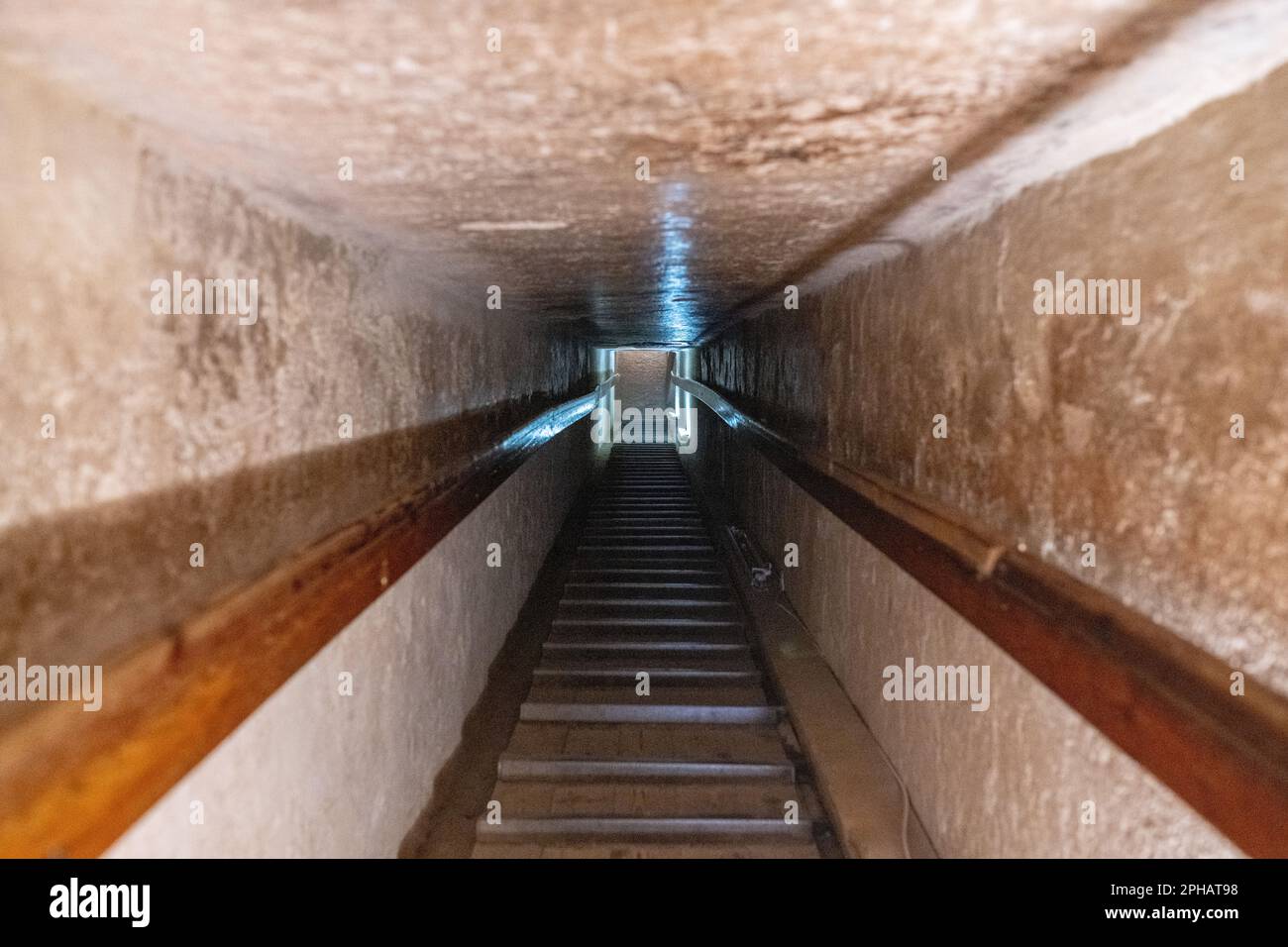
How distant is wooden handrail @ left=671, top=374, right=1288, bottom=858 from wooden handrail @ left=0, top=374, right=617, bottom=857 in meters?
1.41

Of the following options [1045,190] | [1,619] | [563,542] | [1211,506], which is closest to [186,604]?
[1,619]

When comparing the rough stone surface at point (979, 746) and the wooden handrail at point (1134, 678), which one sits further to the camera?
the rough stone surface at point (979, 746)

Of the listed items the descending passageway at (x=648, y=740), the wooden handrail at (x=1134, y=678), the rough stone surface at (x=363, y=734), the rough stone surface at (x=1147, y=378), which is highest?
the rough stone surface at (x=1147, y=378)

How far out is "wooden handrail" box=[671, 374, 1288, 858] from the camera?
95 centimetres

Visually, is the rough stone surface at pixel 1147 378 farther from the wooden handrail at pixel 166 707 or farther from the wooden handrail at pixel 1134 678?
the wooden handrail at pixel 166 707

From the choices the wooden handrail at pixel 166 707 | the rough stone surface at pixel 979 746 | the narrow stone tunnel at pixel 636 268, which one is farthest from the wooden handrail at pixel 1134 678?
the wooden handrail at pixel 166 707

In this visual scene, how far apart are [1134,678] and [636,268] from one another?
2485 mm

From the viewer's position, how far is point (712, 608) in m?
5.19

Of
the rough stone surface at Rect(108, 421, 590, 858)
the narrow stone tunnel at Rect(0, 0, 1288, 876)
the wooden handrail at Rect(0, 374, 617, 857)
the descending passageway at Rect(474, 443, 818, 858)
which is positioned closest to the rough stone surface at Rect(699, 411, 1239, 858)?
the narrow stone tunnel at Rect(0, 0, 1288, 876)

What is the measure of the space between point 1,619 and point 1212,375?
1790 millimetres

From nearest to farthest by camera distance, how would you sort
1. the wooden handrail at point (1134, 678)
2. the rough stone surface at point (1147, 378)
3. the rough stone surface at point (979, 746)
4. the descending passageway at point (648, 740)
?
the wooden handrail at point (1134, 678)
the rough stone surface at point (1147, 378)
the rough stone surface at point (979, 746)
the descending passageway at point (648, 740)

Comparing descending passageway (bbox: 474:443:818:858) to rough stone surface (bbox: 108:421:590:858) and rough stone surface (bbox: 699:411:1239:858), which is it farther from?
rough stone surface (bbox: 699:411:1239:858)

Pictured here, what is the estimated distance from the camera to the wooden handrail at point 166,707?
0.84 meters
